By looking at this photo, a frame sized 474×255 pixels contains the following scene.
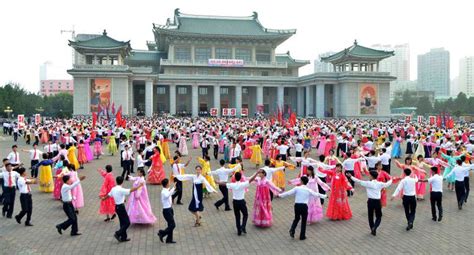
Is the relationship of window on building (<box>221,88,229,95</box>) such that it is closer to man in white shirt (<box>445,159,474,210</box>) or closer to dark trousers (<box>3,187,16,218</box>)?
man in white shirt (<box>445,159,474,210</box>)

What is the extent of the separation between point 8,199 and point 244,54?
174ft

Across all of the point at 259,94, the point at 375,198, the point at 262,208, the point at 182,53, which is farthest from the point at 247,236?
the point at 182,53

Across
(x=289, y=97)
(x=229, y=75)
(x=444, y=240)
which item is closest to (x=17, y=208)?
(x=444, y=240)

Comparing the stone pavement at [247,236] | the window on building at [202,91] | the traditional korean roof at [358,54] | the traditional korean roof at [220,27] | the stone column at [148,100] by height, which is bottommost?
the stone pavement at [247,236]

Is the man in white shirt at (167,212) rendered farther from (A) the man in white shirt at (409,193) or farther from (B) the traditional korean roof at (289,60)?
(B) the traditional korean roof at (289,60)

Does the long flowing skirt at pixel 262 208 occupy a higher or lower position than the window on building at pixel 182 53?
lower

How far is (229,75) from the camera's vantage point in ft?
180

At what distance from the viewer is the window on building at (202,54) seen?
58.4 metres

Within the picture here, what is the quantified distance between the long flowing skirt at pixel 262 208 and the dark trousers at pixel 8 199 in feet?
17.2

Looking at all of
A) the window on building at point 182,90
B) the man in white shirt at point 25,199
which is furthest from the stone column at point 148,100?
the man in white shirt at point 25,199

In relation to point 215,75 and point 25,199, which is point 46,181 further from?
point 215,75

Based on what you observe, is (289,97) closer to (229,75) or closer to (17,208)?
(229,75)

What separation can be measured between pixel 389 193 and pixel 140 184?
7.25m

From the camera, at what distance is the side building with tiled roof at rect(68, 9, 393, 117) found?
4575cm
